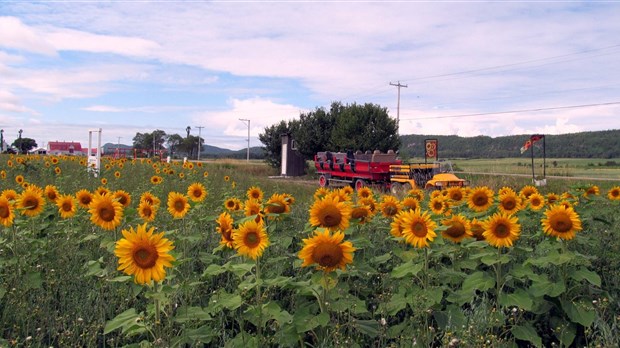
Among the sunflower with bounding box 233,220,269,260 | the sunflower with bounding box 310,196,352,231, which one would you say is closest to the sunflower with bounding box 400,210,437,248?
the sunflower with bounding box 310,196,352,231

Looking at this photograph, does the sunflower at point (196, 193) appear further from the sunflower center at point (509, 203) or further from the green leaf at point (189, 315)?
the sunflower center at point (509, 203)

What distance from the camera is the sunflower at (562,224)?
13.0 feet

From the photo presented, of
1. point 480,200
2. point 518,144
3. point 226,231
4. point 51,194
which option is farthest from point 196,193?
point 518,144

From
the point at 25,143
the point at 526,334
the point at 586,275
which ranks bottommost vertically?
the point at 526,334

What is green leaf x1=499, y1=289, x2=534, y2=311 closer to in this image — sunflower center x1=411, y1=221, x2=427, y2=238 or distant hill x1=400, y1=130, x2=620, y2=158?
sunflower center x1=411, y1=221, x2=427, y2=238

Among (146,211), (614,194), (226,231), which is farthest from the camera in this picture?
(614,194)

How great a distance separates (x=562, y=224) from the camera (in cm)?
396

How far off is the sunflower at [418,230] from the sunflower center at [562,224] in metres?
0.98

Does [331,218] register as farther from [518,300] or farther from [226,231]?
[518,300]

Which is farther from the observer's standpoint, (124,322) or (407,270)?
(407,270)

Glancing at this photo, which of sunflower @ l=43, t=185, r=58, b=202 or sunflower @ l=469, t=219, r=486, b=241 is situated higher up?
sunflower @ l=43, t=185, r=58, b=202

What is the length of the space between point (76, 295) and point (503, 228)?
3.17m

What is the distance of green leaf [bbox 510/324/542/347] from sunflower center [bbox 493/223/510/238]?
0.63 meters

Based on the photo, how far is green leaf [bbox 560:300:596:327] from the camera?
366 centimetres
